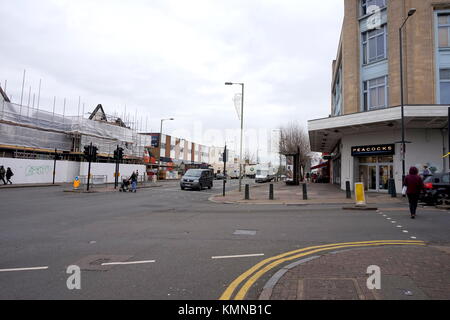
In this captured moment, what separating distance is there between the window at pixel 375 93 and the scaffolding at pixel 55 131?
32369 millimetres

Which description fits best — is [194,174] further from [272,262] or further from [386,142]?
[272,262]

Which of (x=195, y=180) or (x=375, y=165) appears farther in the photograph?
(x=195, y=180)

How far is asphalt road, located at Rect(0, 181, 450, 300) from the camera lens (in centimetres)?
399

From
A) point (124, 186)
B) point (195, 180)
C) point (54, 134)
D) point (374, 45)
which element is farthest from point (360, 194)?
point (54, 134)

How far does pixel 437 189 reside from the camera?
45.3 feet

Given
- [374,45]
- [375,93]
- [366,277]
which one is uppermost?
[374,45]

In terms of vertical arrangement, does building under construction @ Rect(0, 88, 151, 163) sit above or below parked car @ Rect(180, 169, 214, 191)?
above

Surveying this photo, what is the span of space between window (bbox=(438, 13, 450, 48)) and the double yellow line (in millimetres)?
20335

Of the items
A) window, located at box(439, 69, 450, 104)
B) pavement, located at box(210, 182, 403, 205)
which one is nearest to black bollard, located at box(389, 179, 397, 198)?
pavement, located at box(210, 182, 403, 205)

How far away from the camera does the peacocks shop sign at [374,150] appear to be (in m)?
21.0

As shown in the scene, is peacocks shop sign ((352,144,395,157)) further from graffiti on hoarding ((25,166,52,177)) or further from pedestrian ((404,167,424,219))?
graffiti on hoarding ((25,166,52,177))

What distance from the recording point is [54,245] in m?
6.36

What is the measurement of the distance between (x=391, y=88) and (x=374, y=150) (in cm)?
463

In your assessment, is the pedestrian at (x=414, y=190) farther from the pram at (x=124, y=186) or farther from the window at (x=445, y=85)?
the pram at (x=124, y=186)
